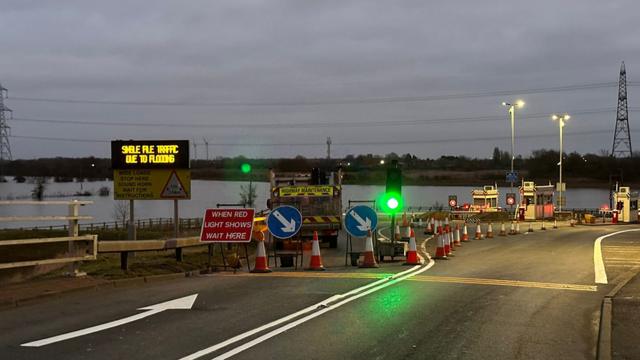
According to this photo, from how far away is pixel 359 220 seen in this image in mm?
16781

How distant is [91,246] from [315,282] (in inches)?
173

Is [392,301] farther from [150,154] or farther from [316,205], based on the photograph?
[316,205]

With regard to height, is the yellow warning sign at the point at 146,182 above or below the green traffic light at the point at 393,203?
above

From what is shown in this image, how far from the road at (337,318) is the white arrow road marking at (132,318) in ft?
0.49

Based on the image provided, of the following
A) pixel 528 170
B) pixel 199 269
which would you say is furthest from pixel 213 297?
pixel 528 170

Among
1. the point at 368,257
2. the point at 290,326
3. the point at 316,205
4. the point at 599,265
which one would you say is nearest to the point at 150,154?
the point at 316,205

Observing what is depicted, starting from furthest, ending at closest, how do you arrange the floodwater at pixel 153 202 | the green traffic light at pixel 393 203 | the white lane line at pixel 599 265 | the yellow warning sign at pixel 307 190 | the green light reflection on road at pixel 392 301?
the floodwater at pixel 153 202 → the yellow warning sign at pixel 307 190 → the green traffic light at pixel 393 203 → the white lane line at pixel 599 265 → the green light reflection on road at pixel 392 301

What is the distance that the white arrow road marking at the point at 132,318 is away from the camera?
8258mm

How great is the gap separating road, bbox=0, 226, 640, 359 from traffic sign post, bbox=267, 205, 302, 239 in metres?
1.23

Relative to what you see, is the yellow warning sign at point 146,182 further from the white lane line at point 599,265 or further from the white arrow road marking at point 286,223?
the white lane line at point 599,265

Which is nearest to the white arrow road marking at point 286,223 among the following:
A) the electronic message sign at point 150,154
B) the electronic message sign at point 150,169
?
the electronic message sign at point 150,169

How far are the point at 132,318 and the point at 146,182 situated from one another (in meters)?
13.5

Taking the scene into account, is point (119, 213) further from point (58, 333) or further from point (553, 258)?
point (58, 333)

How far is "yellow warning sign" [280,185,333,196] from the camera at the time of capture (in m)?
27.2
